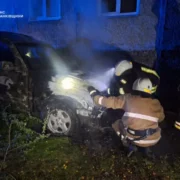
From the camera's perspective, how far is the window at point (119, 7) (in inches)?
303

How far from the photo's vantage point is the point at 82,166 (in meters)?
3.12

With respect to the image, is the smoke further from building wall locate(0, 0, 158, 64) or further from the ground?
building wall locate(0, 0, 158, 64)

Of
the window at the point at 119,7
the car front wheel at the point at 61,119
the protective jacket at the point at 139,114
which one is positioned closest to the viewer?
the protective jacket at the point at 139,114

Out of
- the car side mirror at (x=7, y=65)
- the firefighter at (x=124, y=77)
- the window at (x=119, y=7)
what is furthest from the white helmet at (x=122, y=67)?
the window at (x=119, y=7)

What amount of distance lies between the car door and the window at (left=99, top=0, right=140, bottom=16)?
4.86m

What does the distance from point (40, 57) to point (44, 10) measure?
5.51 meters

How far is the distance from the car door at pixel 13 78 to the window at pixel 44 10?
5.16 meters

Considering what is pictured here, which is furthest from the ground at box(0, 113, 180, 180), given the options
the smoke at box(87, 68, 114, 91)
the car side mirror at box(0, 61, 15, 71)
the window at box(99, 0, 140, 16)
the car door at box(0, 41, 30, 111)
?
the window at box(99, 0, 140, 16)

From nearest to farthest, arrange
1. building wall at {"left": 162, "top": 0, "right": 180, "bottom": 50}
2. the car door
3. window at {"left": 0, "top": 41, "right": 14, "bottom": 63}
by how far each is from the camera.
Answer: the car door → window at {"left": 0, "top": 41, "right": 14, "bottom": 63} → building wall at {"left": 162, "top": 0, "right": 180, "bottom": 50}

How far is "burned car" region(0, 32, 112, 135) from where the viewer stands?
378cm

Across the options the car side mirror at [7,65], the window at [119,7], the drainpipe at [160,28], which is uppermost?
the window at [119,7]

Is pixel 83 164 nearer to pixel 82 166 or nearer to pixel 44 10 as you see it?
pixel 82 166

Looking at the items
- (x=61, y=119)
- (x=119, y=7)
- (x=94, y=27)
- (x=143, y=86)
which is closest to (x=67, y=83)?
(x=61, y=119)

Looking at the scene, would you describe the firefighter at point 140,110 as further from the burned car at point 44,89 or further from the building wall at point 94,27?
the building wall at point 94,27
